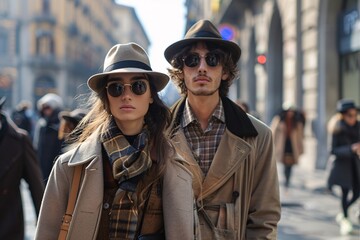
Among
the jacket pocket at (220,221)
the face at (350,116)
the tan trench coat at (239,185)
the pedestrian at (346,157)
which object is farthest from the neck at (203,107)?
the face at (350,116)

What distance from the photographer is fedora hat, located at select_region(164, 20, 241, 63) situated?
312 centimetres

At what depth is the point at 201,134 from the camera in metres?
3.09

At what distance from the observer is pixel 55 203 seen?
7.36 feet

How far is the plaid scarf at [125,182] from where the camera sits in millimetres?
2193

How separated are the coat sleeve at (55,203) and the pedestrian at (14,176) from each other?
164 centimetres

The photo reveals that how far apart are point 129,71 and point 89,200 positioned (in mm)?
561

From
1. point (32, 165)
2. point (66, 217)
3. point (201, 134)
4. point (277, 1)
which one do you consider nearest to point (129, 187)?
point (66, 217)

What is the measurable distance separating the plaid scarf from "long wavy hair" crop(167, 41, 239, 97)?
1030 mm

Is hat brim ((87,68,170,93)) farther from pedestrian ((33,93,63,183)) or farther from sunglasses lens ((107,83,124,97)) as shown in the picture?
pedestrian ((33,93,63,183))

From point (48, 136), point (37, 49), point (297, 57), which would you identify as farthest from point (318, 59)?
point (37, 49)

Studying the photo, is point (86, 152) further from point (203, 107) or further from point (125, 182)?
point (203, 107)

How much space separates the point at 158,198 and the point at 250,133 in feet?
2.90

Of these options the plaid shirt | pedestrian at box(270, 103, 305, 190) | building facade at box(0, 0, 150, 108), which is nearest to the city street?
pedestrian at box(270, 103, 305, 190)

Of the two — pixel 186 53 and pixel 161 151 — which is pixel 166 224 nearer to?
pixel 161 151
